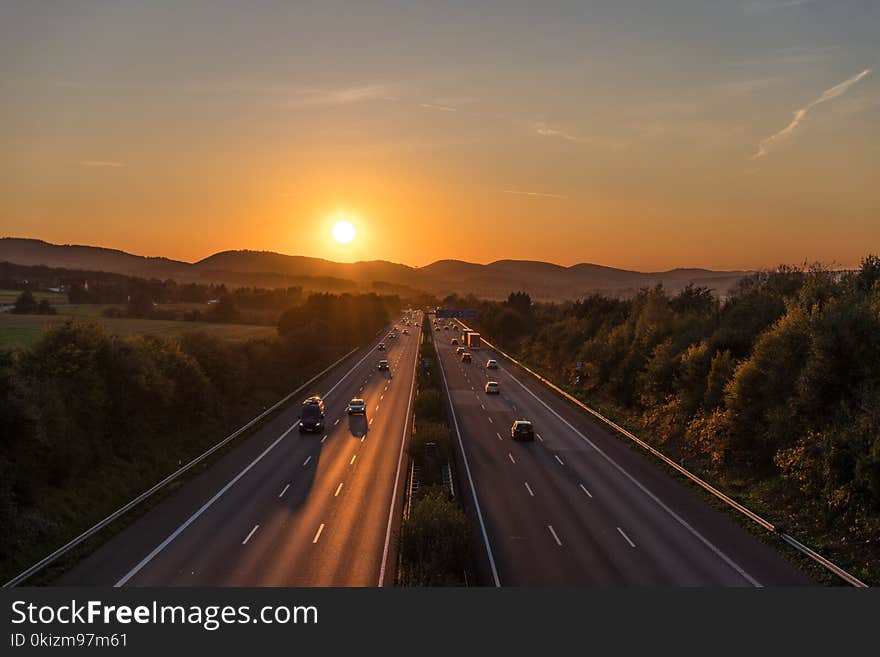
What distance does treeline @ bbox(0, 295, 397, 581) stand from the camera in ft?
79.2

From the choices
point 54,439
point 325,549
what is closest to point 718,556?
point 325,549

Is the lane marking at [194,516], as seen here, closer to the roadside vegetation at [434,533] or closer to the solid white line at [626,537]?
the roadside vegetation at [434,533]

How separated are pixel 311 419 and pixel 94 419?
46.1ft

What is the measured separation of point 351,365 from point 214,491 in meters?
55.0

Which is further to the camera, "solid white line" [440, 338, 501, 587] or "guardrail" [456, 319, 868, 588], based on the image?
"solid white line" [440, 338, 501, 587]

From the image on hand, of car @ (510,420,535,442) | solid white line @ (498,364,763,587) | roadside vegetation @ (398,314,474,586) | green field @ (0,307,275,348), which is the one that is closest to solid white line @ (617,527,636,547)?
solid white line @ (498,364,763,587)

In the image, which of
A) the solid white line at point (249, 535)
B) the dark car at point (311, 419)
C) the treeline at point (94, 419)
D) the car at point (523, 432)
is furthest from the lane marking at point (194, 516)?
the car at point (523, 432)

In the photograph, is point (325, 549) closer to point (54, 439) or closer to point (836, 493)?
point (54, 439)

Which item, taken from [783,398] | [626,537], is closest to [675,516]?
[626,537]

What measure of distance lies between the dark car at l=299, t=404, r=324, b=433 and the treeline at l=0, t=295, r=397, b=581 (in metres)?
5.24

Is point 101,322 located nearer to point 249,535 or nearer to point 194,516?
point 194,516

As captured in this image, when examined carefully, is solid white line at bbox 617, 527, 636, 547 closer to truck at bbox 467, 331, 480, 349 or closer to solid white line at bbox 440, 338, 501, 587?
solid white line at bbox 440, 338, 501, 587

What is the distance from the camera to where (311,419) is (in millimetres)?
42938

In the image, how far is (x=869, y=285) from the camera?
122 ft
